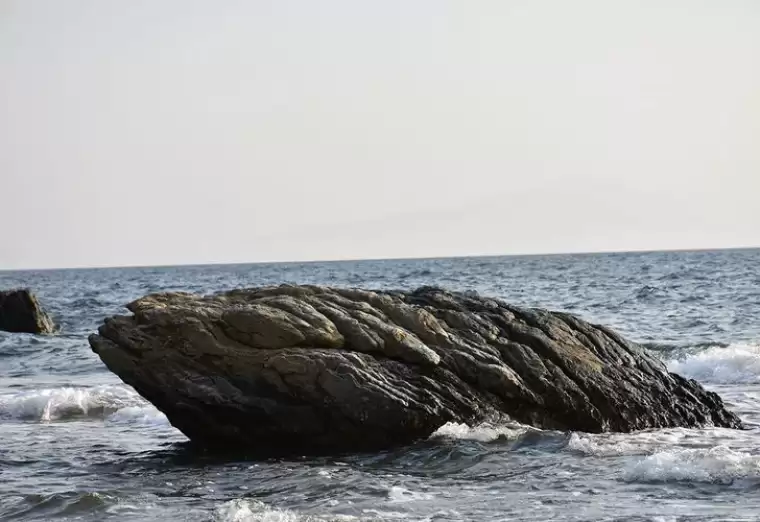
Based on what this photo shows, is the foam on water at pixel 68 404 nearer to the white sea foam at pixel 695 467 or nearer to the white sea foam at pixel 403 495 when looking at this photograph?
the white sea foam at pixel 403 495

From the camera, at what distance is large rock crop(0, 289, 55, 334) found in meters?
40.6

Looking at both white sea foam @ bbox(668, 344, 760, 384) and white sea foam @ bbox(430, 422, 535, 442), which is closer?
white sea foam @ bbox(430, 422, 535, 442)

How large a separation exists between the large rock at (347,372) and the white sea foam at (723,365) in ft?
25.2

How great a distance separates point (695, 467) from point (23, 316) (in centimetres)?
3379

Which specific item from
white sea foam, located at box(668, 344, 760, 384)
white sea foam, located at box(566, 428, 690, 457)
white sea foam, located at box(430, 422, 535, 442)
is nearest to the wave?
white sea foam, located at box(430, 422, 535, 442)

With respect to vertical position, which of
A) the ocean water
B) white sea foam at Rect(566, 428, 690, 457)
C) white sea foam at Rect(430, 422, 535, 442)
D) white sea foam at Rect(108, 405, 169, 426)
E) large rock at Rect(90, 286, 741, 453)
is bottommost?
white sea foam at Rect(108, 405, 169, 426)

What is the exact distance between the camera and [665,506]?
1137 cm

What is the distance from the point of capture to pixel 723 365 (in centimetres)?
2502

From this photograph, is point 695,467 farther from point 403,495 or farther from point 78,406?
point 78,406

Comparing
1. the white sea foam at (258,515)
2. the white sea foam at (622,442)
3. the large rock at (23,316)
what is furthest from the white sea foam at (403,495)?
the large rock at (23,316)

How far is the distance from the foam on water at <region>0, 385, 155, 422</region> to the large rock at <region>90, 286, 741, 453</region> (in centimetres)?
499

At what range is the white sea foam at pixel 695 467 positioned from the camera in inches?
496

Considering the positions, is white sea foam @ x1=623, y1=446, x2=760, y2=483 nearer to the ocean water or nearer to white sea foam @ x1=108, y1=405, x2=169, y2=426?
the ocean water

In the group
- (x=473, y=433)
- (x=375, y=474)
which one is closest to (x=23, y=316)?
(x=473, y=433)
